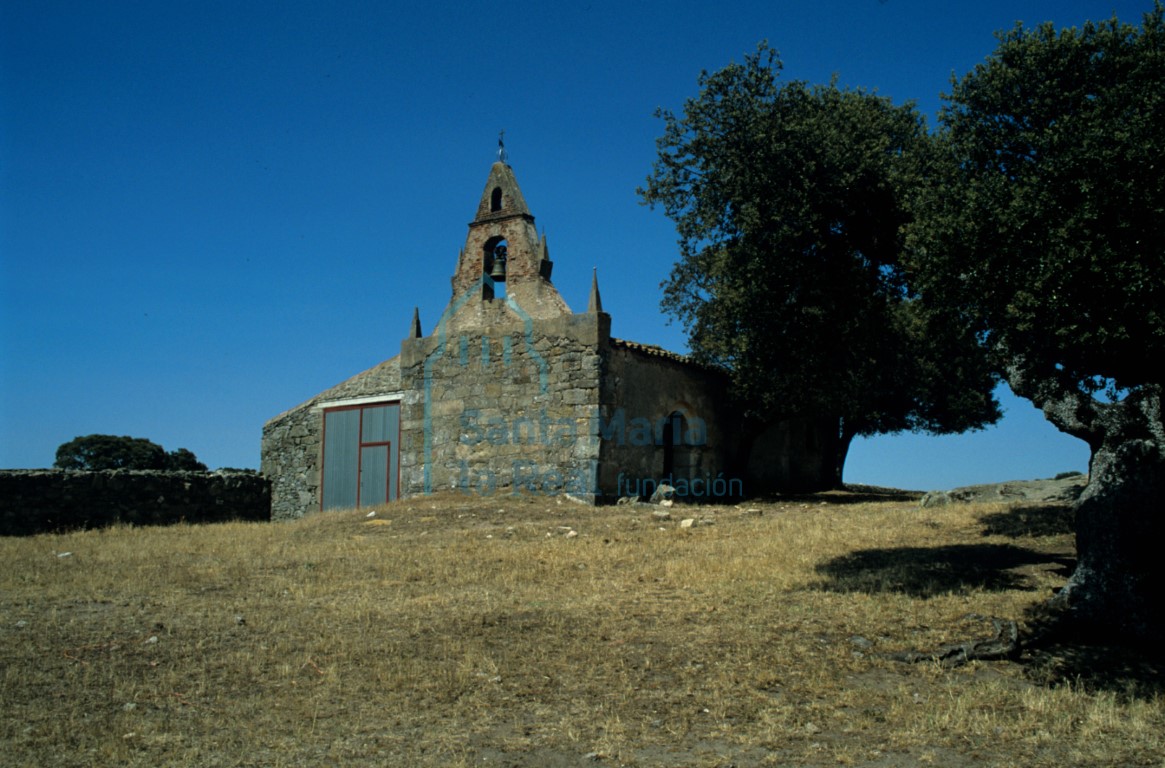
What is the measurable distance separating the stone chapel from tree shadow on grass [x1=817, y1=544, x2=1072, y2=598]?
7.99 meters

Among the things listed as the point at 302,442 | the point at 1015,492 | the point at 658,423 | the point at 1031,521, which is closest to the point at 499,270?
the point at 658,423

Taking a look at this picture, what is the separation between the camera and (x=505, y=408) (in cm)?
2069

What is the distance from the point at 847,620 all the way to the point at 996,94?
634 centimetres

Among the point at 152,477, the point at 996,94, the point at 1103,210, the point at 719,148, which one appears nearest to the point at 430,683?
the point at 1103,210

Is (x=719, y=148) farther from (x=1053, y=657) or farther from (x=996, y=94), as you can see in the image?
(x=1053, y=657)

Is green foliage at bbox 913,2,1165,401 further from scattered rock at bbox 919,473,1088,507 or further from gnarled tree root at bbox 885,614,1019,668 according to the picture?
scattered rock at bbox 919,473,1088,507

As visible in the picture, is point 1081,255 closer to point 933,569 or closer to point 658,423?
point 933,569

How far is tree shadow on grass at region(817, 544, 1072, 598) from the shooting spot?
397 inches

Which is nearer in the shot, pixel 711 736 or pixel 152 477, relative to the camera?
pixel 711 736

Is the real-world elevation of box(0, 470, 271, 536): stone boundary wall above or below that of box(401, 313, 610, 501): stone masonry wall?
below

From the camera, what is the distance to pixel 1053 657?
7734mm

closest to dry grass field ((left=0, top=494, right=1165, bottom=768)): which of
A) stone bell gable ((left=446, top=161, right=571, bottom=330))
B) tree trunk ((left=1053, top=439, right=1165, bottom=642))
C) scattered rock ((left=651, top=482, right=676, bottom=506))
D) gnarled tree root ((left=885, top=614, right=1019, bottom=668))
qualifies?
gnarled tree root ((left=885, top=614, right=1019, bottom=668))

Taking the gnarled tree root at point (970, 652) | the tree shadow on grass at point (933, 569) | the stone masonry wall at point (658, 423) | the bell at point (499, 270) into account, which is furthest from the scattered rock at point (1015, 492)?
the bell at point (499, 270)

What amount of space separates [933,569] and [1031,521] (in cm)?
412
